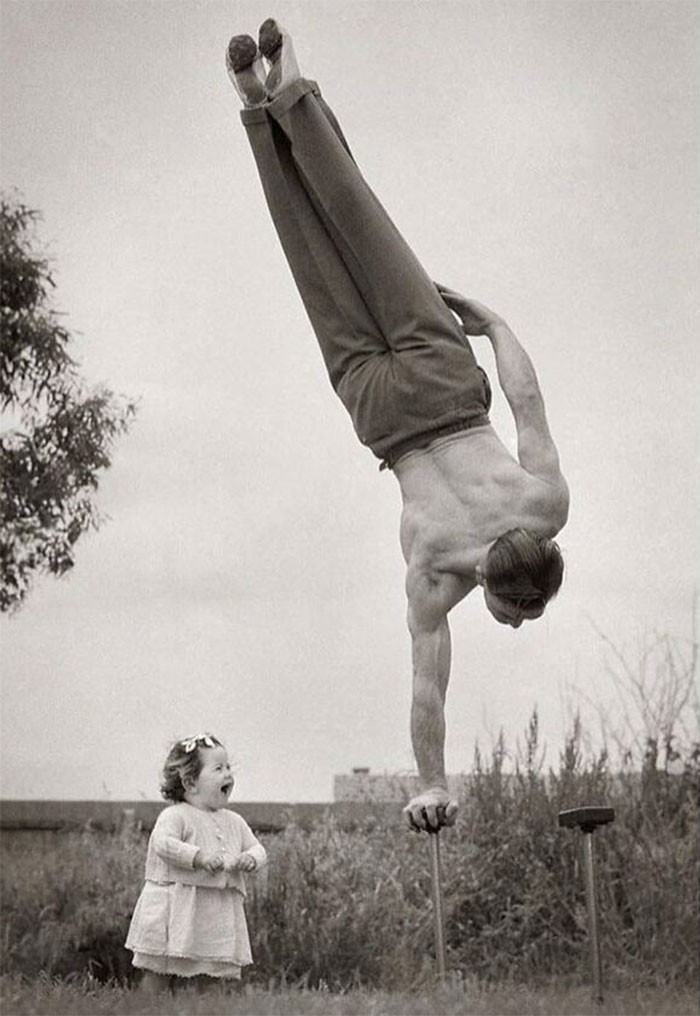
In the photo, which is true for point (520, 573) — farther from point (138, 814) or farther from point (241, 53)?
point (138, 814)

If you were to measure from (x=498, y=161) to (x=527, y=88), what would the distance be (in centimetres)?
30

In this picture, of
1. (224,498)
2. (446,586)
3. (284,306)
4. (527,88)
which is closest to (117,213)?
(284,306)

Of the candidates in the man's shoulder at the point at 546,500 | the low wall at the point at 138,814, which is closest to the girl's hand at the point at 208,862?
the man's shoulder at the point at 546,500

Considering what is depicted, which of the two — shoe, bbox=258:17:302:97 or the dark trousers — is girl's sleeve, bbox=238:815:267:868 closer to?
the dark trousers

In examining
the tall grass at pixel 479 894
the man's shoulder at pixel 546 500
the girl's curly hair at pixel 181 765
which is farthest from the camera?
the tall grass at pixel 479 894

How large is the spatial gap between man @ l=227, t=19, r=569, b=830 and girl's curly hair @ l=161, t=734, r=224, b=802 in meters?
0.88

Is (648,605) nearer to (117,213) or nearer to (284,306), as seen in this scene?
(284,306)

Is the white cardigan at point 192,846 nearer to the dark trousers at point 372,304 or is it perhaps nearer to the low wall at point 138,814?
the dark trousers at point 372,304

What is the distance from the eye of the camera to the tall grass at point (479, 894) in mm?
5852

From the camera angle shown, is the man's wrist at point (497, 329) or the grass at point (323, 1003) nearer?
the man's wrist at point (497, 329)

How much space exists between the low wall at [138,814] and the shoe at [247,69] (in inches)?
155

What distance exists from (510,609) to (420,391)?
1.75 ft

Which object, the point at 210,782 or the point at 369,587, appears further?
the point at 369,587

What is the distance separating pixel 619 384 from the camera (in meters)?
6.27
